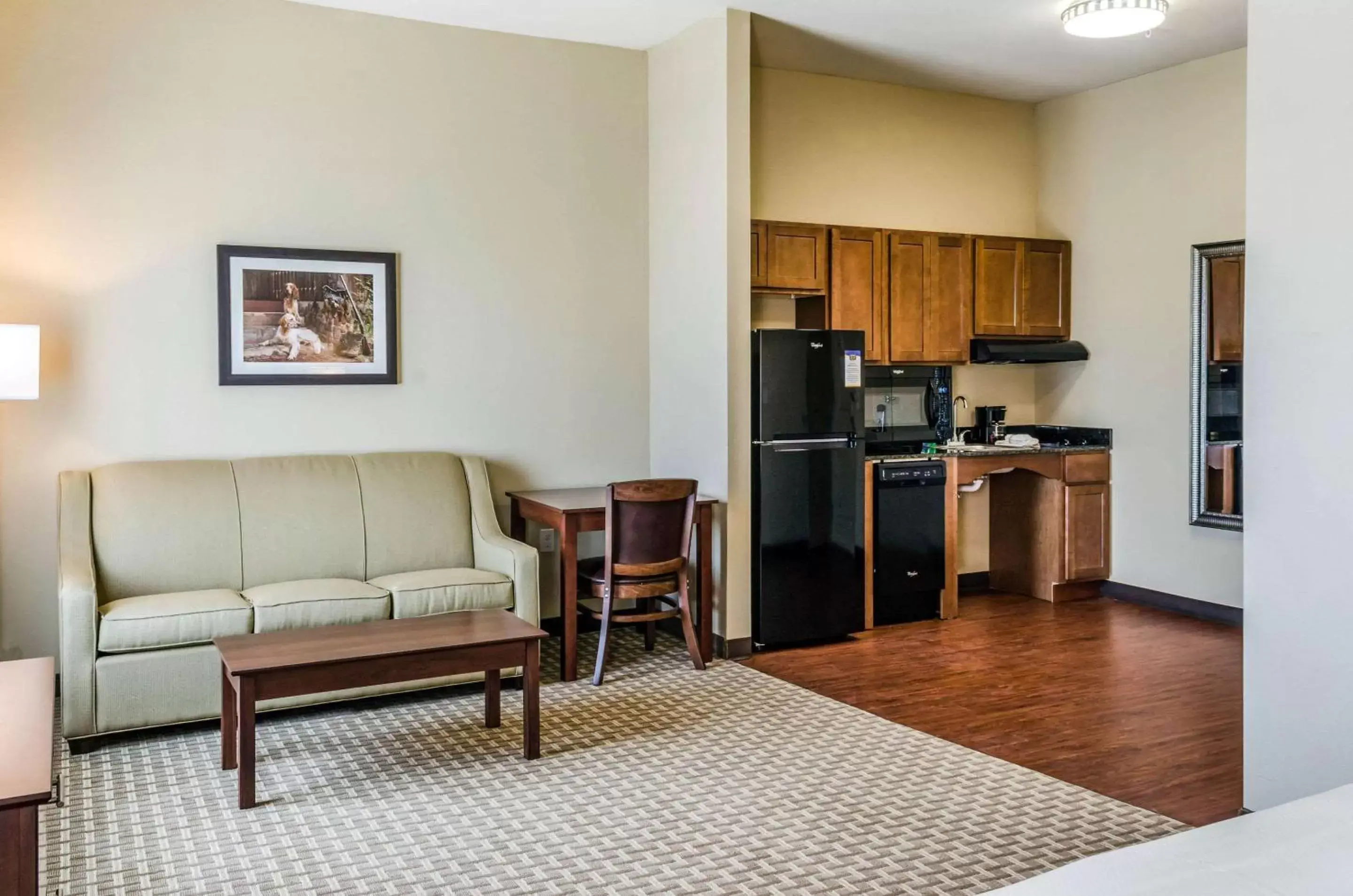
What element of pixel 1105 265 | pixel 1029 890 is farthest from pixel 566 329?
pixel 1029 890

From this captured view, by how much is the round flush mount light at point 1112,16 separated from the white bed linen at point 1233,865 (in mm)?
4030

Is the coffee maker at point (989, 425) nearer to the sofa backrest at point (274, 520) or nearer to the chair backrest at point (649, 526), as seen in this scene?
the chair backrest at point (649, 526)

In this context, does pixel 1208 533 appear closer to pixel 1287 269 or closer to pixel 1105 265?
pixel 1105 265

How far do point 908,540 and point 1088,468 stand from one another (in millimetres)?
1356

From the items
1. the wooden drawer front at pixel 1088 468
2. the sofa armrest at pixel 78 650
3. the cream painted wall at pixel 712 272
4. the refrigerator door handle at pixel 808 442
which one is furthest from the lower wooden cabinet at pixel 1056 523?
the sofa armrest at pixel 78 650

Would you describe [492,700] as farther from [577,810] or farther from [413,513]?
[413,513]

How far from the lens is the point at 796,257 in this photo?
5.76 metres

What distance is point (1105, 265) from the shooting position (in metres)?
6.57

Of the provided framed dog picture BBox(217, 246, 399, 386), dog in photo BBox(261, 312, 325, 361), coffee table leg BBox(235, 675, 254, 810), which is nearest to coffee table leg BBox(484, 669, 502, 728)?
coffee table leg BBox(235, 675, 254, 810)

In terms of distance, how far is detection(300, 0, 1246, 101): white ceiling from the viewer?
5.05 m

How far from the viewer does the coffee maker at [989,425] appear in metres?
6.73

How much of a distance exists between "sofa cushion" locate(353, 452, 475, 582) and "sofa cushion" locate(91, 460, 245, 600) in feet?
1.90

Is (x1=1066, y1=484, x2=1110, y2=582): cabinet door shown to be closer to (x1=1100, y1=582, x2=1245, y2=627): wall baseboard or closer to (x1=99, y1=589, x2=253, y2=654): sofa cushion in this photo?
(x1=1100, y1=582, x2=1245, y2=627): wall baseboard

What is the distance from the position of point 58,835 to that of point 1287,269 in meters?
3.85
